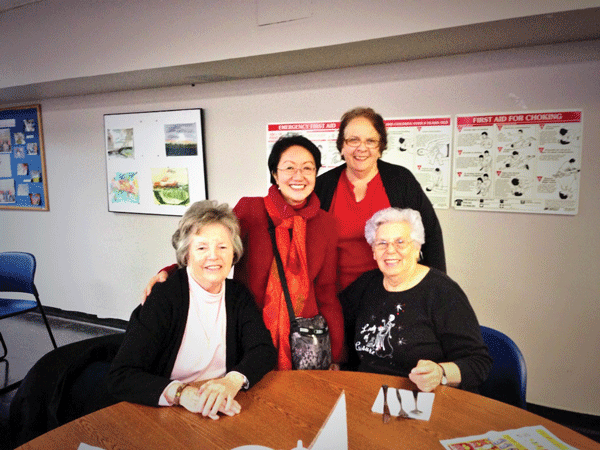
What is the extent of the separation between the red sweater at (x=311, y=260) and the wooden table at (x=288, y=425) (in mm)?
484

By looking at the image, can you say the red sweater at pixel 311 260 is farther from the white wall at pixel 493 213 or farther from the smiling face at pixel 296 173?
the white wall at pixel 493 213

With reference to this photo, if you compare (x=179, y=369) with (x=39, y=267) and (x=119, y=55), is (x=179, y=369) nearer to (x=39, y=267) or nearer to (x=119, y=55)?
(x=119, y=55)

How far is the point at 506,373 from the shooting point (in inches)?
63.4

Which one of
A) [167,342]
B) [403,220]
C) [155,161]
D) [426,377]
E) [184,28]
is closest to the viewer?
[426,377]

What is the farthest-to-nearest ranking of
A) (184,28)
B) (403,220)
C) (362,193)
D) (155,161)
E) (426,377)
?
(155,161)
(184,28)
(362,193)
(403,220)
(426,377)

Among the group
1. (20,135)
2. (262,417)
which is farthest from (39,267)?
(262,417)

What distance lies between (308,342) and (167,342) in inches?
22.0

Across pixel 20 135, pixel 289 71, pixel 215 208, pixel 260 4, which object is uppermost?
pixel 260 4

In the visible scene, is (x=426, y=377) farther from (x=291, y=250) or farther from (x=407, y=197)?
(x=407, y=197)

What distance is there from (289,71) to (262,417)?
99.9 inches

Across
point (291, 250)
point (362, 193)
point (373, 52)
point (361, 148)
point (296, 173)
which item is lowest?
point (291, 250)

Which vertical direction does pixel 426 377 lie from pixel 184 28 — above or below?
below

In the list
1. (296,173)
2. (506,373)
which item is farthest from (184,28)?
(506,373)

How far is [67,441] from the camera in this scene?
1.09m
